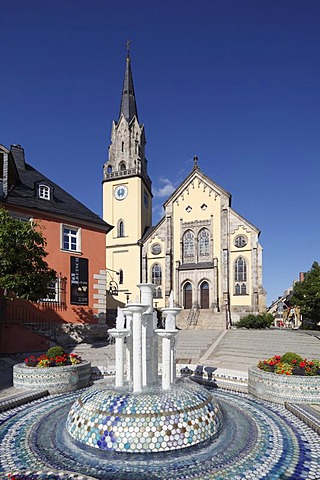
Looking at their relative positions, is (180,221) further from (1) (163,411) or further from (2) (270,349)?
(1) (163,411)

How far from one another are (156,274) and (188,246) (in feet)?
17.5

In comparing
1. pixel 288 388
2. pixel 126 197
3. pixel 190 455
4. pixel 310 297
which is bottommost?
pixel 190 455

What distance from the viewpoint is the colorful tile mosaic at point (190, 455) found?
5.64m

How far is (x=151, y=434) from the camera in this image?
6500 millimetres

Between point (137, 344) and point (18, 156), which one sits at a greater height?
point (18, 156)

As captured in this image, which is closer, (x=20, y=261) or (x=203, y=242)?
(x=20, y=261)

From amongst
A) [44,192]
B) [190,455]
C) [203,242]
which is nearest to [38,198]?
[44,192]

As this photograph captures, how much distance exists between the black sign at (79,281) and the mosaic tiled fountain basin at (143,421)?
15928 mm

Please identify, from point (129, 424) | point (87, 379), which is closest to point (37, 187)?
point (87, 379)

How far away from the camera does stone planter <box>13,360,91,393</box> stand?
10688 mm

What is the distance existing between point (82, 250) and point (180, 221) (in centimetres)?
2047

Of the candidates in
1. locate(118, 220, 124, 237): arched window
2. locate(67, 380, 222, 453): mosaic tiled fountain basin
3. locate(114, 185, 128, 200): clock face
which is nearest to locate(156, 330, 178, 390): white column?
locate(67, 380, 222, 453): mosaic tiled fountain basin

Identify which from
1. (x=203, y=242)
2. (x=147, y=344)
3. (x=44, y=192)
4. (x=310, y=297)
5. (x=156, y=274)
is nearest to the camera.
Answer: (x=147, y=344)

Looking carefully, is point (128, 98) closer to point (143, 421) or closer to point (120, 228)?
point (120, 228)
